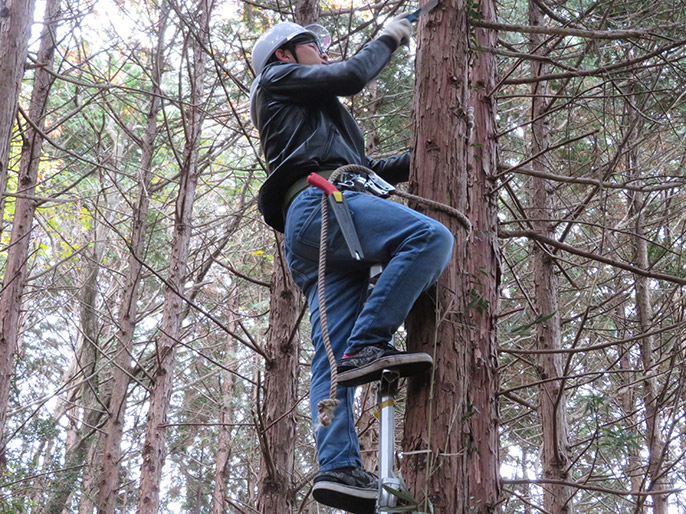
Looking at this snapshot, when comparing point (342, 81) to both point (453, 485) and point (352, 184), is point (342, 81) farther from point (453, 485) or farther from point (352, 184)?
point (453, 485)

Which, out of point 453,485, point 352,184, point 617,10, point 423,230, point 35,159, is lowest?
point 453,485

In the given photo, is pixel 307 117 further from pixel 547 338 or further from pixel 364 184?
pixel 547 338

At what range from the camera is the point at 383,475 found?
2.20 m

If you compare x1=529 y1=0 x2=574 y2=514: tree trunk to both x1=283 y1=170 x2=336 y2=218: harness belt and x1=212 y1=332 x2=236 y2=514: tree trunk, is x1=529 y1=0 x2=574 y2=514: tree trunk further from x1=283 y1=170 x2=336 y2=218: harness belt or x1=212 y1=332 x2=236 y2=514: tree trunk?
x1=212 y1=332 x2=236 y2=514: tree trunk

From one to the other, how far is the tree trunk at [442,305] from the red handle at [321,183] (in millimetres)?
348

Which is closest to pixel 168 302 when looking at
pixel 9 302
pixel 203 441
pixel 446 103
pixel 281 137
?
pixel 9 302

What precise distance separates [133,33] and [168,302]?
3.90m

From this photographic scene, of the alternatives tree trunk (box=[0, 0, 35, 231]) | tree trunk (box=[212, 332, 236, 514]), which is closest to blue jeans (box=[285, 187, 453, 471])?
tree trunk (box=[0, 0, 35, 231])

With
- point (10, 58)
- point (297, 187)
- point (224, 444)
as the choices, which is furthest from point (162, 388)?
point (224, 444)

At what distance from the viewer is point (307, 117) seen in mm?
3027

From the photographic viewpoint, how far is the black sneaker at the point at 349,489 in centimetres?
240

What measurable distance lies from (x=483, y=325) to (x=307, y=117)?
3.89ft

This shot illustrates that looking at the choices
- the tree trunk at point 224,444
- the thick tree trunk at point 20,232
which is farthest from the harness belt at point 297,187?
the tree trunk at point 224,444

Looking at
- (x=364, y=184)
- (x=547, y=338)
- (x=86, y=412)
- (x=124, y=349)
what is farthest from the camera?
(x=86, y=412)
